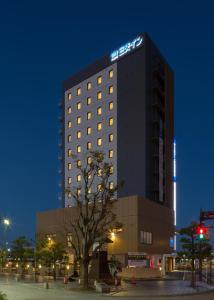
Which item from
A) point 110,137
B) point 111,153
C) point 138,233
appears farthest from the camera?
point 110,137

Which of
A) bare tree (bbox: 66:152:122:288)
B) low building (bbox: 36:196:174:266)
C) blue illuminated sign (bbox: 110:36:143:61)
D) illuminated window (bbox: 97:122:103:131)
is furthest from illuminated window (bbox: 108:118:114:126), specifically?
bare tree (bbox: 66:152:122:288)

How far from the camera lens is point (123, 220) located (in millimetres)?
83875

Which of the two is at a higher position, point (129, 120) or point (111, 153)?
point (129, 120)

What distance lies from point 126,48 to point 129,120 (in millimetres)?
16019

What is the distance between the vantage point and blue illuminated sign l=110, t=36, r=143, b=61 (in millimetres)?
102250

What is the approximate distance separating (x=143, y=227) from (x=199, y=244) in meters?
21.1

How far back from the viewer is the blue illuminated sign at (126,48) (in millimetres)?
102250

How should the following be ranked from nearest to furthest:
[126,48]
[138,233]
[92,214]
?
[92,214]
[138,233]
[126,48]

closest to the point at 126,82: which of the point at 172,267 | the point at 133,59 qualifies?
the point at 133,59

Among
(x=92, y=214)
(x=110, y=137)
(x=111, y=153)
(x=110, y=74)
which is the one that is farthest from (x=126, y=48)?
(x=92, y=214)

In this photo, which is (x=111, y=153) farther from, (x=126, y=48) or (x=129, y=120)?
(x=126, y=48)

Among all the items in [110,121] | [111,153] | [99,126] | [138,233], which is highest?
[110,121]

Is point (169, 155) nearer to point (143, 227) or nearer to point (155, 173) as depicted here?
point (155, 173)

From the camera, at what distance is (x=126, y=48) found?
10425 cm
